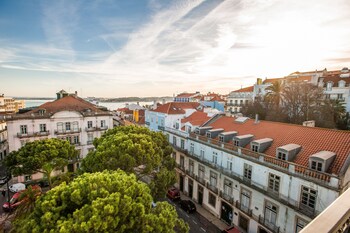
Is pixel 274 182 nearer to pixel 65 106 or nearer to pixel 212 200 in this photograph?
pixel 212 200

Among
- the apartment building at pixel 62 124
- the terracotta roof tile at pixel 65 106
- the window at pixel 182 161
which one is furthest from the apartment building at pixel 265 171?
the terracotta roof tile at pixel 65 106

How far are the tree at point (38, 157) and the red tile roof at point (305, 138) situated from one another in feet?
64.7

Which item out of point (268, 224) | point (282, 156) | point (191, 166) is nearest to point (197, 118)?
point (191, 166)

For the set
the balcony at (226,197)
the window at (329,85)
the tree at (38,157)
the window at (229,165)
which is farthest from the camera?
the window at (329,85)

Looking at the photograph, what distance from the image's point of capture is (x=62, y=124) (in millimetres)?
31375

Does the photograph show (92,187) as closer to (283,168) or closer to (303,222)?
(283,168)

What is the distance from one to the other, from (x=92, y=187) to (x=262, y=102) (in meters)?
46.8

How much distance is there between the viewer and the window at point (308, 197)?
570 inches

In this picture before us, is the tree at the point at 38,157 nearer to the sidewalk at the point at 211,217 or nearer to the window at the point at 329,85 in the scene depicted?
the sidewalk at the point at 211,217

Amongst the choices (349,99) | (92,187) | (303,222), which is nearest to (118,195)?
(92,187)

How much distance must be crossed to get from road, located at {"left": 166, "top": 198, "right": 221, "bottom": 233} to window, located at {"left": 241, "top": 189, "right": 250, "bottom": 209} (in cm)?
399

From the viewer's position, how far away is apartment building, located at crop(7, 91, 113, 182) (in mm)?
28281

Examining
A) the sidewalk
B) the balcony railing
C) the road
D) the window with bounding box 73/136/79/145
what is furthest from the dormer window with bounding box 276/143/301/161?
the window with bounding box 73/136/79/145

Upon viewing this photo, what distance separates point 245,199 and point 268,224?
2.73 meters
